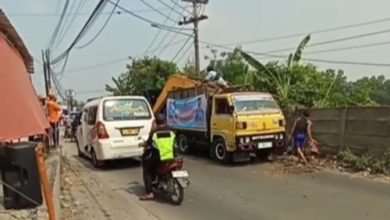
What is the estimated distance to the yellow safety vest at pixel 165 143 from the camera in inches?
403

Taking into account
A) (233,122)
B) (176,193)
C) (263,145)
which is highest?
(233,122)

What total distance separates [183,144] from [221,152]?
3.63m

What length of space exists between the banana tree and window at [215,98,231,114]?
4258mm

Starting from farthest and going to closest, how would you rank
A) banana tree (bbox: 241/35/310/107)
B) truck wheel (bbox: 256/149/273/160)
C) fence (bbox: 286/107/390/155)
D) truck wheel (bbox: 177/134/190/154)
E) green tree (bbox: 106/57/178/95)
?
green tree (bbox: 106/57/178/95), banana tree (bbox: 241/35/310/107), truck wheel (bbox: 177/134/190/154), truck wheel (bbox: 256/149/273/160), fence (bbox: 286/107/390/155)

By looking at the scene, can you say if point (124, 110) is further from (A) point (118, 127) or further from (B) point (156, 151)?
(B) point (156, 151)

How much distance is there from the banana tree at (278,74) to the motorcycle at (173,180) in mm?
10446

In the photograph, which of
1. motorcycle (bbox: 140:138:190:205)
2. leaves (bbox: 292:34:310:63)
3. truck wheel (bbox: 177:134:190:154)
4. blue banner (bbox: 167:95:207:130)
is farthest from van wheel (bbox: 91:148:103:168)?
leaves (bbox: 292:34:310:63)

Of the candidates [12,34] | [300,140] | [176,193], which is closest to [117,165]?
[300,140]

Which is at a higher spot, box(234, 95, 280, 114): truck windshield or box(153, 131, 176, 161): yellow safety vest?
box(234, 95, 280, 114): truck windshield

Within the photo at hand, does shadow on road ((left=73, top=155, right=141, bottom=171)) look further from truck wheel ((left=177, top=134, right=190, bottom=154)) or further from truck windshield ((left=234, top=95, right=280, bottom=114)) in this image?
truck windshield ((left=234, top=95, right=280, bottom=114))

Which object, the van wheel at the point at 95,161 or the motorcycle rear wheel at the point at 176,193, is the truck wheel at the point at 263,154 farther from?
the motorcycle rear wheel at the point at 176,193

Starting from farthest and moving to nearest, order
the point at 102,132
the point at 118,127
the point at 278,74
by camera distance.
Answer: the point at 278,74, the point at 118,127, the point at 102,132

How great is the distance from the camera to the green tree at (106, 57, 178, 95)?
4547 centimetres

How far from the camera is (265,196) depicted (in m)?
10.3
